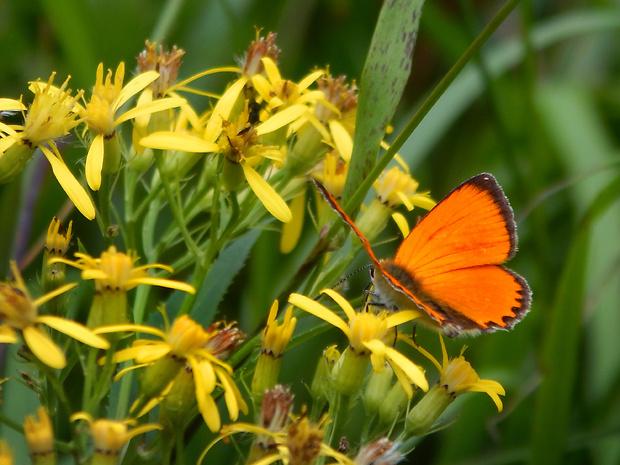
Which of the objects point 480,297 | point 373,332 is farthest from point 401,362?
point 480,297

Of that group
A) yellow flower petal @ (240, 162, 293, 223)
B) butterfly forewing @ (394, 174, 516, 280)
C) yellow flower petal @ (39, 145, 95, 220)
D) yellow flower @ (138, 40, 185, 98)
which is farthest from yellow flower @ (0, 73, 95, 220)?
butterfly forewing @ (394, 174, 516, 280)

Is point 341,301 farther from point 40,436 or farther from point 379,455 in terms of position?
point 40,436

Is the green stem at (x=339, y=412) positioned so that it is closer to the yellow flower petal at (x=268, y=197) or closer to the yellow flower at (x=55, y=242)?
the yellow flower petal at (x=268, y=197)

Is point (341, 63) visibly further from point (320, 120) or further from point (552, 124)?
point (320, 120)

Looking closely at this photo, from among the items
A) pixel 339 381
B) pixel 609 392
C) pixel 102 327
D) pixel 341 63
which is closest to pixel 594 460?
pixel 609 392

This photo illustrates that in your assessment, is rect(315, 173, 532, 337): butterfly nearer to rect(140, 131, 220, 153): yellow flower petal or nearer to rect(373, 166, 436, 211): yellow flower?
A: rect(373, 166, 436, 211): yellow flower

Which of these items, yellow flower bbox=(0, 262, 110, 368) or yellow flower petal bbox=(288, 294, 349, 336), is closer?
yellow flower bbox=(0, 262, 110, 368)

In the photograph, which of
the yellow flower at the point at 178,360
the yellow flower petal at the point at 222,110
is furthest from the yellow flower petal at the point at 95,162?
the yellow flower at the point at 178,360
